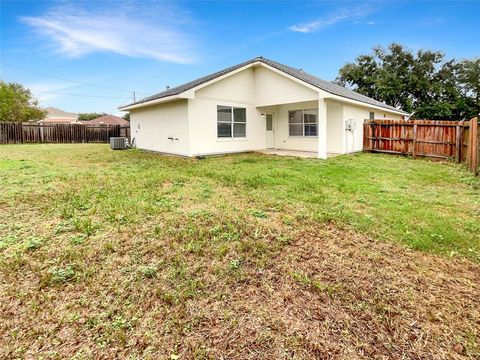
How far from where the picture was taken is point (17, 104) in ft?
117

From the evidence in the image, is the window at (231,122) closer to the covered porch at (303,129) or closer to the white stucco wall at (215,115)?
the white stucco wall at (215,115)

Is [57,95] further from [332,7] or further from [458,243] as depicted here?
[458,243]

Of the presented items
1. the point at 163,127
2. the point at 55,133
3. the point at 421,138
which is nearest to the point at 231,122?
the point at 163,127

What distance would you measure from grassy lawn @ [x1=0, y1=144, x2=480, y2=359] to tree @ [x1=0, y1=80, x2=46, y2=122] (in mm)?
38354

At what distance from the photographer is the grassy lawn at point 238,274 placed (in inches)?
80.6

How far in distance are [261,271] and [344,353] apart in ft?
3.82

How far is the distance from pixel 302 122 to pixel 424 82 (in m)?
22.4

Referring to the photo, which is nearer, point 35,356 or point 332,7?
point 35,356

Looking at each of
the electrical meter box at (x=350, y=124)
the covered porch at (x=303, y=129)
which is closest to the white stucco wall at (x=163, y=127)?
the covered porch at (x=303, y=129)

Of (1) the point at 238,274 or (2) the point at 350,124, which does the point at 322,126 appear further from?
(1) the point at 238,274

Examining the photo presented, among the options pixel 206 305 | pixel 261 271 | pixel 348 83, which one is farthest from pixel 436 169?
pixel 348 83

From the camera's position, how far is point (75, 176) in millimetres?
7434

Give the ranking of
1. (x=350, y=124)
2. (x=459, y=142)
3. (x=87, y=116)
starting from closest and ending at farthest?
(x=459, y=142) < (x=350, y=124) < (x=87, y=116)

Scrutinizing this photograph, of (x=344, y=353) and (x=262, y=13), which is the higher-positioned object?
(x=262, y=13)
